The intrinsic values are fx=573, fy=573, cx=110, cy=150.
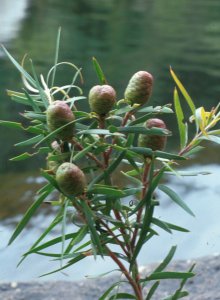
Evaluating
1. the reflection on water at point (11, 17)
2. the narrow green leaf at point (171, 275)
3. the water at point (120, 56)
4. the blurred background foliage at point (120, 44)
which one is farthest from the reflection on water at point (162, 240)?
the reflection on water at point (11, 17)

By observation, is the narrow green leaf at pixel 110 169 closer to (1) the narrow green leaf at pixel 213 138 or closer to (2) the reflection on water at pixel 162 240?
(1) the narrow green leaf at pixel 213 138

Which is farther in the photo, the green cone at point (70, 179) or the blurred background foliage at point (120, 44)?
the blurred background foliage at point (120, 44)

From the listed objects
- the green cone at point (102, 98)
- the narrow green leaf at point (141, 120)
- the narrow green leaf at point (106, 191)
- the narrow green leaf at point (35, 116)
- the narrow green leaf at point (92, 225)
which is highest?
the green cone at point (102, 98)

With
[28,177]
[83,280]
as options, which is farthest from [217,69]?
[83,280]

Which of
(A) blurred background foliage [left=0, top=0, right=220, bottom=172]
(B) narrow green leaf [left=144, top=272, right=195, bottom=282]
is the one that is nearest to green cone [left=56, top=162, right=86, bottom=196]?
(B) narrow green leaf [left=144, top=272, right=195, bottom=282]

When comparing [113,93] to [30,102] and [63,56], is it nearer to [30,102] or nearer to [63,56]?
[30,102]

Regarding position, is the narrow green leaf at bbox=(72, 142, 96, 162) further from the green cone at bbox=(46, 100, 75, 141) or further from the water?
the water

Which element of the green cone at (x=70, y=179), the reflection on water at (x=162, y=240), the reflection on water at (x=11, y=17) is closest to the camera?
the green cone at (x=70, y=179)

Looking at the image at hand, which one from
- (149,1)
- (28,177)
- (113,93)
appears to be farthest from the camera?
(149,1)
